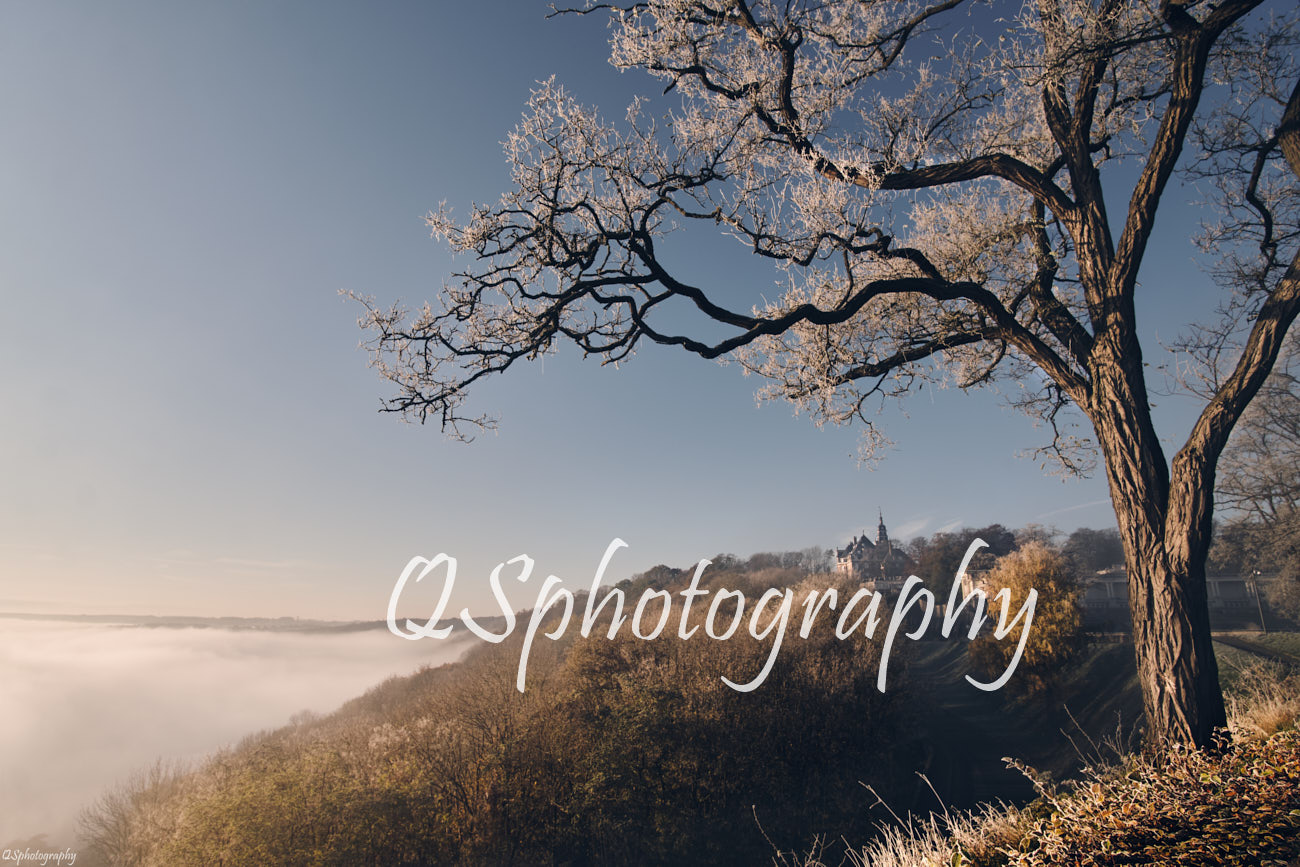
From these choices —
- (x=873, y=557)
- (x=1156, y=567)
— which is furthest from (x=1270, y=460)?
(x=873, y=557)

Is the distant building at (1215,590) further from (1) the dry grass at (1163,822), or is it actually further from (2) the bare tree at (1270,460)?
(1) the dry grass at (1163,822)

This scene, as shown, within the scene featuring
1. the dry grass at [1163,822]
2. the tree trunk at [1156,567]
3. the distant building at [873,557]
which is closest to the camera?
the dry grass at [1163,822]

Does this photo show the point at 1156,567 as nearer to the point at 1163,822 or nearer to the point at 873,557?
Result: the point at 1163,822

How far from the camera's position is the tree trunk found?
4.43m

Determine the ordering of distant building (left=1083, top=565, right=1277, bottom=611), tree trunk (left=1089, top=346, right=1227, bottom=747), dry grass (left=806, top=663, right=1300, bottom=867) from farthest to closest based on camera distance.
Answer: distant building (left=1083, top=565, right=1277, bottom=611) < tree trunk (left=1089, top=346, right=1227, bottom=747) < dry grass (left=806, top=663, right=1300, bottom=867)

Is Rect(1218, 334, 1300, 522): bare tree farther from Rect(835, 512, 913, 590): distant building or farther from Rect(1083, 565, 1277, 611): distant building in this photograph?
Rect(835, 512, 913, 590): distant building

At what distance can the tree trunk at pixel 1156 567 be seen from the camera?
4426 mm

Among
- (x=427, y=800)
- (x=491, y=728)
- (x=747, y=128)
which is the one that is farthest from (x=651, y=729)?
(x=747, y=128)

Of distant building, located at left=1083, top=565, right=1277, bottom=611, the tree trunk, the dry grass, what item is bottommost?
distant building, located at left=1083, top=565, right=1277, bottom=611

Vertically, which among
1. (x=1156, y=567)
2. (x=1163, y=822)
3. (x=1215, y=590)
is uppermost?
(x=1156, y=567)

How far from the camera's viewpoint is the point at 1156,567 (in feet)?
15.3

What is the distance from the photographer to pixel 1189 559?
4547 mm

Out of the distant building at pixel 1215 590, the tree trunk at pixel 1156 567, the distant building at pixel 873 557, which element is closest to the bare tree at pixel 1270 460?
the distant building at pixel 1215 590

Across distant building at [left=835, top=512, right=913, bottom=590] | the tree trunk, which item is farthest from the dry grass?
distant building at [left=835, top=512, right=913, bottom=590]
